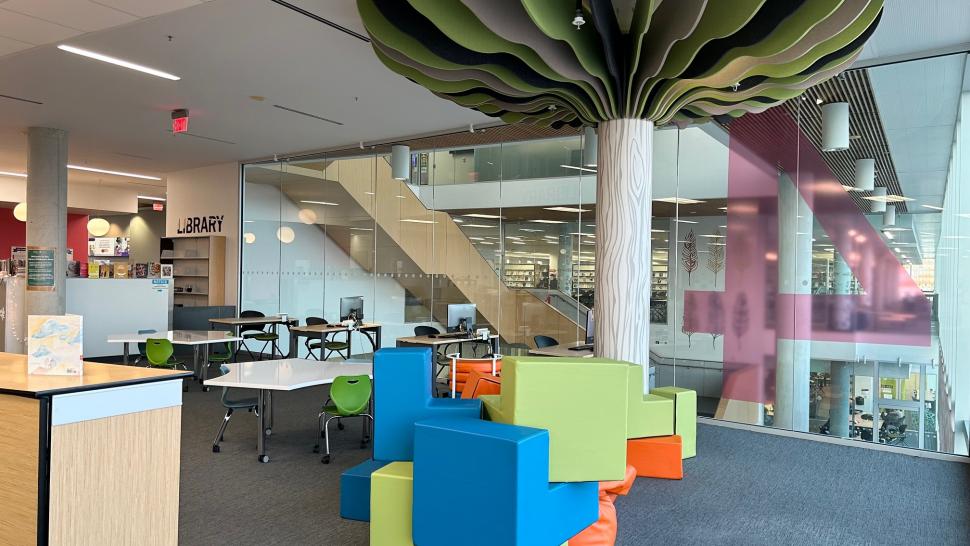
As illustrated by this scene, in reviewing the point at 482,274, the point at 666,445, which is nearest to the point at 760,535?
the point at 666,445

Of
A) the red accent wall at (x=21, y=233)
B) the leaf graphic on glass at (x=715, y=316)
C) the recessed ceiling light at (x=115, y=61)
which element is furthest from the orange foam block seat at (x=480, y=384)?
the red accent wall at (x=21, y=233)

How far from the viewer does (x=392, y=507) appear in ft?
11.7

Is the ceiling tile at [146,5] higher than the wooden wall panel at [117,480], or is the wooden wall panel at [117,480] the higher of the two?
the ceiling tile at [146,5]

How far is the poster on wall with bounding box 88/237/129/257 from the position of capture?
A: 2383cm

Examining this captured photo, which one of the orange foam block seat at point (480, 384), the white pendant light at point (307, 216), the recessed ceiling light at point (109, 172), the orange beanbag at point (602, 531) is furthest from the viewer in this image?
the recessed ceiling light at point (109, 172)

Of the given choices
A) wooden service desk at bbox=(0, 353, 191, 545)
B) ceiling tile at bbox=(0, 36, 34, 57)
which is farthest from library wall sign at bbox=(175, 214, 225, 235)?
wooden service desk at bbox=(0, 353, 191, 545)

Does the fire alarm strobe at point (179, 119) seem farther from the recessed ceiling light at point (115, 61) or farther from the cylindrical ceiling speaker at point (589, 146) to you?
the cylindrical ceiling speaker at point (589, 146)

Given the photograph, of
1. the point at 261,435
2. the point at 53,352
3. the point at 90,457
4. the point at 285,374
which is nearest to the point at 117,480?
the point at 90,457

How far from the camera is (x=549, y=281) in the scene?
1076 centimetres

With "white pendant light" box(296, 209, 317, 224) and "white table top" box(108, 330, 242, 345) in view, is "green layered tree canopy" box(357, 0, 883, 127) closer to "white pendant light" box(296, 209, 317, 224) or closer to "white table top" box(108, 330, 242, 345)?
"white table top" box(108, 330, 242, 345)

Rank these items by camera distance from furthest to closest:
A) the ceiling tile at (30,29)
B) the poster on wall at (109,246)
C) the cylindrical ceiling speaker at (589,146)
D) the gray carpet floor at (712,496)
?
the poster on wall at (109,246) → the cylindrical ceiling speaker at (589,146) → the ceiling tile at (30,29) → the gray carpet floor at (712,496)

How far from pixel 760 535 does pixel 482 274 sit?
293 inches

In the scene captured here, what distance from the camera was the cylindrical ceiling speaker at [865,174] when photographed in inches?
293

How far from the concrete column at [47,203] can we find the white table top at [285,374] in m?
6.37
